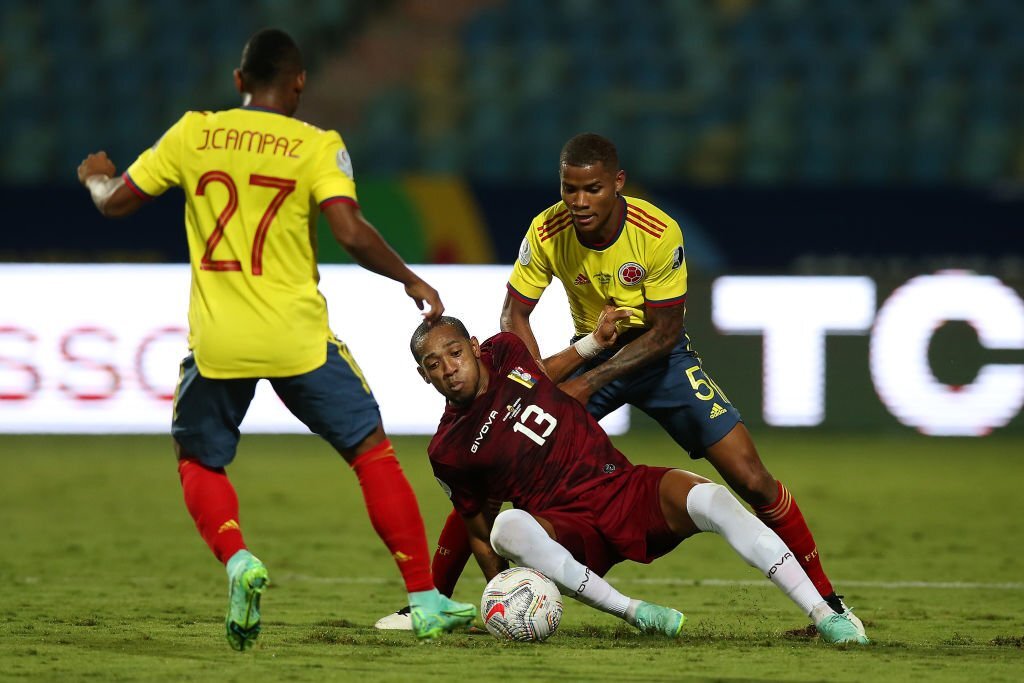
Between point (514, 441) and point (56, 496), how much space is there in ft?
17.1

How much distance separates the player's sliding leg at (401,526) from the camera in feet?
15.9

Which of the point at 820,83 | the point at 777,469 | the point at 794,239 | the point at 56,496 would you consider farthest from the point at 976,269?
the point at 56,496

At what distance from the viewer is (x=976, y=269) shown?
1184 cm

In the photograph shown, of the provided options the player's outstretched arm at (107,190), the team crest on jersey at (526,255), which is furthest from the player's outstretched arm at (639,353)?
the player's outstretched arm at (107,190)

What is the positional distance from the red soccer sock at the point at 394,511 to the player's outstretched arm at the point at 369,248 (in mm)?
492

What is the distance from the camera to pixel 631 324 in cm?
570

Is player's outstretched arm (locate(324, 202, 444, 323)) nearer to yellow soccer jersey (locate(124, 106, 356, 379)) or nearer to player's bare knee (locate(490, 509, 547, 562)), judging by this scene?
yellow soccer jersey (locate(124, 106, 356, 379))

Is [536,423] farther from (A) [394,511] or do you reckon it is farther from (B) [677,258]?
(B) [677,258]

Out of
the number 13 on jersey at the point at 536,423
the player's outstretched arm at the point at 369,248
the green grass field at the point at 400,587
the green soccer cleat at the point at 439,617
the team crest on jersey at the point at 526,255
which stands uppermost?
the player's outstretched arm at the point at 369,248

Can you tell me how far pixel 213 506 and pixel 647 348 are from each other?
171 centimetres

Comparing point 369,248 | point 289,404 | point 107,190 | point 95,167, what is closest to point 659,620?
point 289,404

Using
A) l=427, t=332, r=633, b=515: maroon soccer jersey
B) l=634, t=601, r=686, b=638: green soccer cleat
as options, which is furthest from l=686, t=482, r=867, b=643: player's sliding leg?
l=427, t=332, r=633, b=515: maroon soccer jersey

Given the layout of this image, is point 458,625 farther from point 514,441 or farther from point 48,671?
point 48,671

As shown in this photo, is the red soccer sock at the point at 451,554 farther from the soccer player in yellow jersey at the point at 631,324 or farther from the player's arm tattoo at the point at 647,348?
the player's arm tattoo at the point at 647,348
